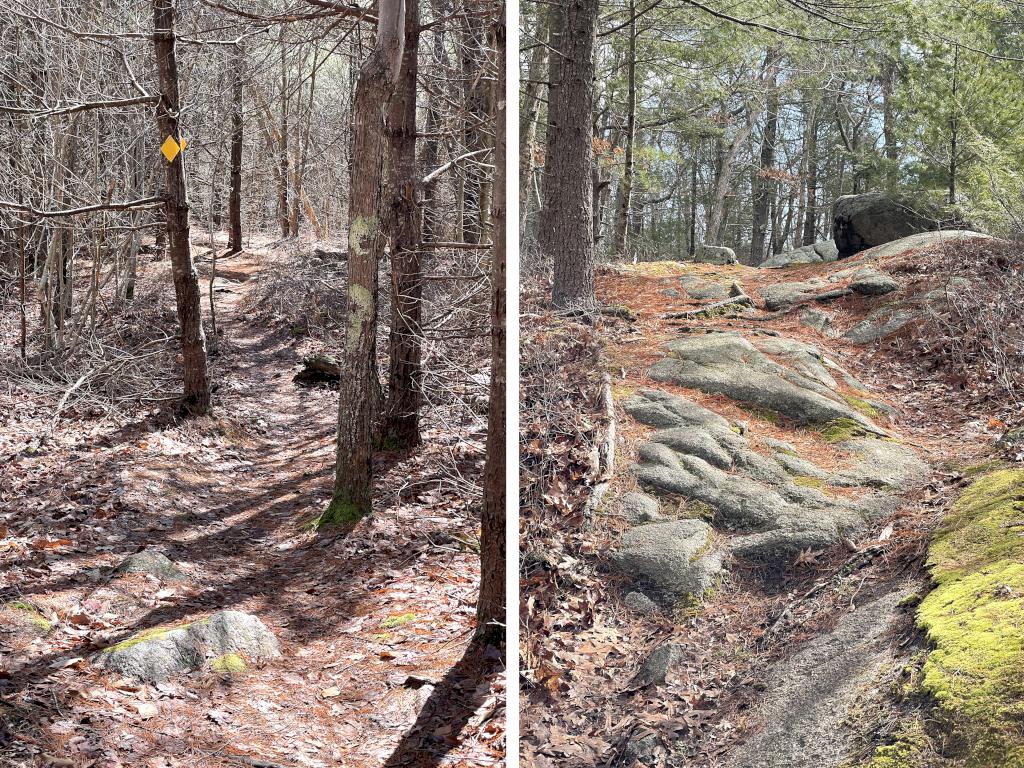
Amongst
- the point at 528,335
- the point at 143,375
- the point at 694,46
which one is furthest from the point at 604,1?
the point at 143,375

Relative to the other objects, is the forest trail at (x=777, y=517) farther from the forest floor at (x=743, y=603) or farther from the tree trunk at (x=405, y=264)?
the tree trunk at (x=405, y=264)

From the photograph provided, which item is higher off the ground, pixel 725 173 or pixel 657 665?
pixel 725 173

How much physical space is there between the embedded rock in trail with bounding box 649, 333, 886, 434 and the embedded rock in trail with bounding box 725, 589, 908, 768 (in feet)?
1.37

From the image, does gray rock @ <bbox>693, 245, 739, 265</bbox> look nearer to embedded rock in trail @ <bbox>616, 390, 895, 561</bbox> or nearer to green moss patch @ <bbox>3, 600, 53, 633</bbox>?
embedded rock in trail @ <bbox>616, 390, 895, 561</bbox>

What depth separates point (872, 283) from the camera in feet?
5.90

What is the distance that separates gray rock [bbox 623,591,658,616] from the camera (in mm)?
1744

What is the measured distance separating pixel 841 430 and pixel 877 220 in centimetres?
46

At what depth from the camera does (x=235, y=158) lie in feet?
54.6

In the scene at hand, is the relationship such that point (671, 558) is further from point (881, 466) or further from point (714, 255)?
point (714, 255)

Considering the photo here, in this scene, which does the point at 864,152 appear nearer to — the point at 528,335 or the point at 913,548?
the point at 913,548

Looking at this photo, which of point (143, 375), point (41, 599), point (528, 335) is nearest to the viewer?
point (528, 335)

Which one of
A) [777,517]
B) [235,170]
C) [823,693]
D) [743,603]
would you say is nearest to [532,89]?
[777,517]

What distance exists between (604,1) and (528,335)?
129cm

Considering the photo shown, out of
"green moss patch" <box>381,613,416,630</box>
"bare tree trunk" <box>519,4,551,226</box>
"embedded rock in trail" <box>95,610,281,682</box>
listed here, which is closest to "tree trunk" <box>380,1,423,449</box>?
"bare tree trunk" <box>519,4,551,226</box>
